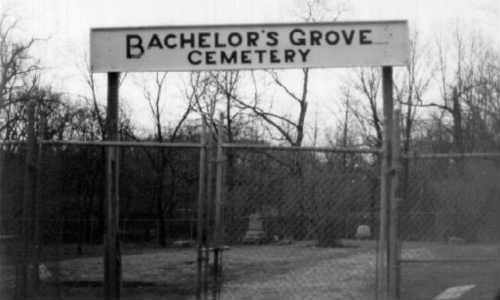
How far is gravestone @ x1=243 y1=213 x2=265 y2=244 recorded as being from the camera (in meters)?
7.63

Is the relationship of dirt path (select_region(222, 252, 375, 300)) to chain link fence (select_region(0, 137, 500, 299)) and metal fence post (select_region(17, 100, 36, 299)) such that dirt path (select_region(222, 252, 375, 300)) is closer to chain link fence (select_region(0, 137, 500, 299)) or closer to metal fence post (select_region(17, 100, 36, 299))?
chain link fence (select_region(0, 137, 500, 299))

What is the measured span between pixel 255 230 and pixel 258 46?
6.10ft

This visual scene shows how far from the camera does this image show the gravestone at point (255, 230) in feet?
25.0

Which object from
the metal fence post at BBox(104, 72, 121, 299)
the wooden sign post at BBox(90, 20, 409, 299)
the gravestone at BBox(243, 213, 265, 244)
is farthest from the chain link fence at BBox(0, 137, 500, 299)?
the wooden sign post at BBox(90, 20, 409, 299)

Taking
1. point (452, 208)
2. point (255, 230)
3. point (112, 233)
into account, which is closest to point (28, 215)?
point (112, 233)

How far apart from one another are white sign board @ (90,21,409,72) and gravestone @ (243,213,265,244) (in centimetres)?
151

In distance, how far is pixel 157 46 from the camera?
7824 mm

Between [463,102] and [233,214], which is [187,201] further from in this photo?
[463,102]

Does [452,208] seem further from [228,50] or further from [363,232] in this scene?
[228,50]

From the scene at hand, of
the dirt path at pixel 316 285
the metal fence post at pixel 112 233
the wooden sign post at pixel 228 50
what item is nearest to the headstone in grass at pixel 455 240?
the wooden sign post at pixel 228 50

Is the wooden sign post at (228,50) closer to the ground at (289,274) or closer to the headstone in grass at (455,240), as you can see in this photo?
the ground at (289,274)

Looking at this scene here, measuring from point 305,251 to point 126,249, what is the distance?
325 centimetres

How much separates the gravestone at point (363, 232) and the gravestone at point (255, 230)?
0.96 m

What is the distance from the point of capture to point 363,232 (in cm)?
785
